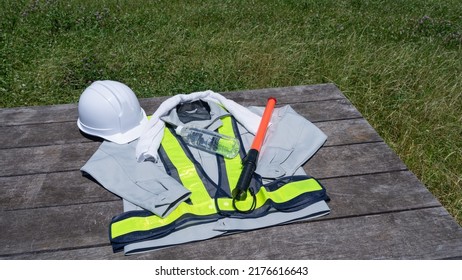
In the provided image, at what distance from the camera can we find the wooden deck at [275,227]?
197 cm

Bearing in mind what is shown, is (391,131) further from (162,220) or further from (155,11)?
(155,11)

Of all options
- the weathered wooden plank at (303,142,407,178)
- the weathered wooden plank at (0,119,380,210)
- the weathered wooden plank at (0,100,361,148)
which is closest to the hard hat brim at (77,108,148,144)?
the weathered wooden plank at (0,100,361,148)

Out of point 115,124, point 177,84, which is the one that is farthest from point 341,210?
point 177,84

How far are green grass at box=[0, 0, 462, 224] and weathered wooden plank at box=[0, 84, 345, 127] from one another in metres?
0.83

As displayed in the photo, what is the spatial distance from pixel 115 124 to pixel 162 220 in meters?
0.83

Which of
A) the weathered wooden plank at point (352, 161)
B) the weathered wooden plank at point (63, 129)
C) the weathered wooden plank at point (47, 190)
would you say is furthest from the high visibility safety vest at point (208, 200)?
the weathered wooden plank at point (63, 129)

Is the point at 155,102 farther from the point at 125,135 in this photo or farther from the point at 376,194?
the point at 376,194

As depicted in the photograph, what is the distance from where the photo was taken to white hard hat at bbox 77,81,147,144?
2.59 meters

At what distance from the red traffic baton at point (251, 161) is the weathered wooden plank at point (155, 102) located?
1.87ft

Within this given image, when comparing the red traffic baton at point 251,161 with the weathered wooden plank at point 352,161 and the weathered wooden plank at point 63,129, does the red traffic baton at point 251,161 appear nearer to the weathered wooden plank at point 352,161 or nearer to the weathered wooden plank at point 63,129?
the weathered wooden plank at point 352,161

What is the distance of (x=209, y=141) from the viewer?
8.63 ft

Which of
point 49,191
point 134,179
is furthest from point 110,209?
point 49,191

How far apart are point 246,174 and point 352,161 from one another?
0.74 m
